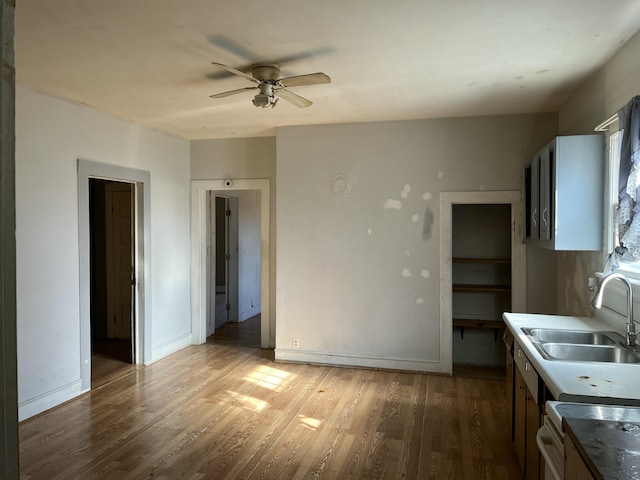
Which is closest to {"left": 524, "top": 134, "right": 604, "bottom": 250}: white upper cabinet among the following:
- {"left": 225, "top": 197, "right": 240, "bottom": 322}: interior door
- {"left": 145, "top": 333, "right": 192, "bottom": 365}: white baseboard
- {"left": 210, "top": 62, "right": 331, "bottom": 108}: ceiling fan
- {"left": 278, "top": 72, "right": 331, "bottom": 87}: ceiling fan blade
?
{"left": 278, "top": 72, "right": 331, "bottom": 87}: ceiling fan blade

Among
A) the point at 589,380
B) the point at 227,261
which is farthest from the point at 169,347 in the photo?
the point at 589,380

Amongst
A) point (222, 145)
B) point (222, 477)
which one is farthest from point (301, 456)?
point (222, 145)

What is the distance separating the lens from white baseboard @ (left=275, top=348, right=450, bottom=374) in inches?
187

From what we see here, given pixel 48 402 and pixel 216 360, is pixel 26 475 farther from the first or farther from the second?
pixel 216 360

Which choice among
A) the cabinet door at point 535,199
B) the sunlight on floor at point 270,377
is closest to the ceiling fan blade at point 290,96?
the cabinet door at point 535,199

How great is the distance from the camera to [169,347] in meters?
5.48

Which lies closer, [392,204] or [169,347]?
[392,204]

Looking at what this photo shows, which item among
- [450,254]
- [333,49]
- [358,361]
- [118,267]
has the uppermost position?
[333,49]

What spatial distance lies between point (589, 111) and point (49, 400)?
4762 millimetres

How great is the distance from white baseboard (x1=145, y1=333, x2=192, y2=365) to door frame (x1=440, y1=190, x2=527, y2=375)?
3.08 m

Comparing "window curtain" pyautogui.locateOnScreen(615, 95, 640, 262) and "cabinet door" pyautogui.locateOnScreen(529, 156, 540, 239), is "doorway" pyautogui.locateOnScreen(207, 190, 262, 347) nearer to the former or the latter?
"cabinet door" pyautogui.locateOnScreen(529, 156, 540, 239)

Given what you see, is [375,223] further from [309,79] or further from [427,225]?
[309,79]

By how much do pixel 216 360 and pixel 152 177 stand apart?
216 cm

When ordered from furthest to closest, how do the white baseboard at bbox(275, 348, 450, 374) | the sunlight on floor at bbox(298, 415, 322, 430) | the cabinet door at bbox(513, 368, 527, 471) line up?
the white baseboard at bbox(275, 348, 450, 374), the sunlight on floor at bbox(298, 415, 322, 430), the cabinet door at bbox(513, 368, 527, 471)
